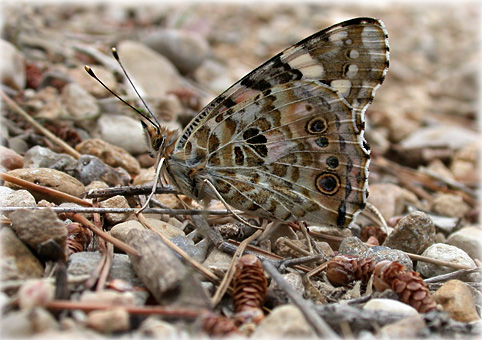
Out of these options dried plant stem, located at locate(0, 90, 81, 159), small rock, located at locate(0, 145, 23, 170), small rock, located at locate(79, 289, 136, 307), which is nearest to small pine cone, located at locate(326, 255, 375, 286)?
small rock, located at locate(79, 289, 136, 307)

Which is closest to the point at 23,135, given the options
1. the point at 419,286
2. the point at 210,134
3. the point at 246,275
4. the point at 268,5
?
the point at 210,134

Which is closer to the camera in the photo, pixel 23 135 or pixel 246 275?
pixel 246 275

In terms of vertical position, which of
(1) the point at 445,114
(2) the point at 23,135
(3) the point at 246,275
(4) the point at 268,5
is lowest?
(3) the point at 246,275

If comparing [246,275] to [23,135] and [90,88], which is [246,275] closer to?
[23,135]

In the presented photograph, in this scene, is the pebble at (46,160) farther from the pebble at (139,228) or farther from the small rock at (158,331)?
the small rock at (158,331)

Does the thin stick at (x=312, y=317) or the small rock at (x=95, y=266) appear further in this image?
the small rock at (x=95, y=266)

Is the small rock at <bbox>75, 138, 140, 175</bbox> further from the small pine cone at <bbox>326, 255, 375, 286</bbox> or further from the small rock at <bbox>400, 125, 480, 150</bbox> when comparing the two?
the small rock at <bbox>400, 125, 480, 150</bbox>

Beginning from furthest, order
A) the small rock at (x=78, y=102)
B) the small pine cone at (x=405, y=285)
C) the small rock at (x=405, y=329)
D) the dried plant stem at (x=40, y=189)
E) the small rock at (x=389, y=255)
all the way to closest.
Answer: the small rock at (x=78, y=102) → the dried plant stem at (x=40, y=189) → the small rock at (x=389, y=255) → the small pine cone at (x=405, y=285) → the small rock at (x=405, y=329)

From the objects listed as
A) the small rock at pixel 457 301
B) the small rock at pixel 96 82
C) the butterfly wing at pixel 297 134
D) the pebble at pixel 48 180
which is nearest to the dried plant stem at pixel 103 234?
the pebble at pixel 48 180
